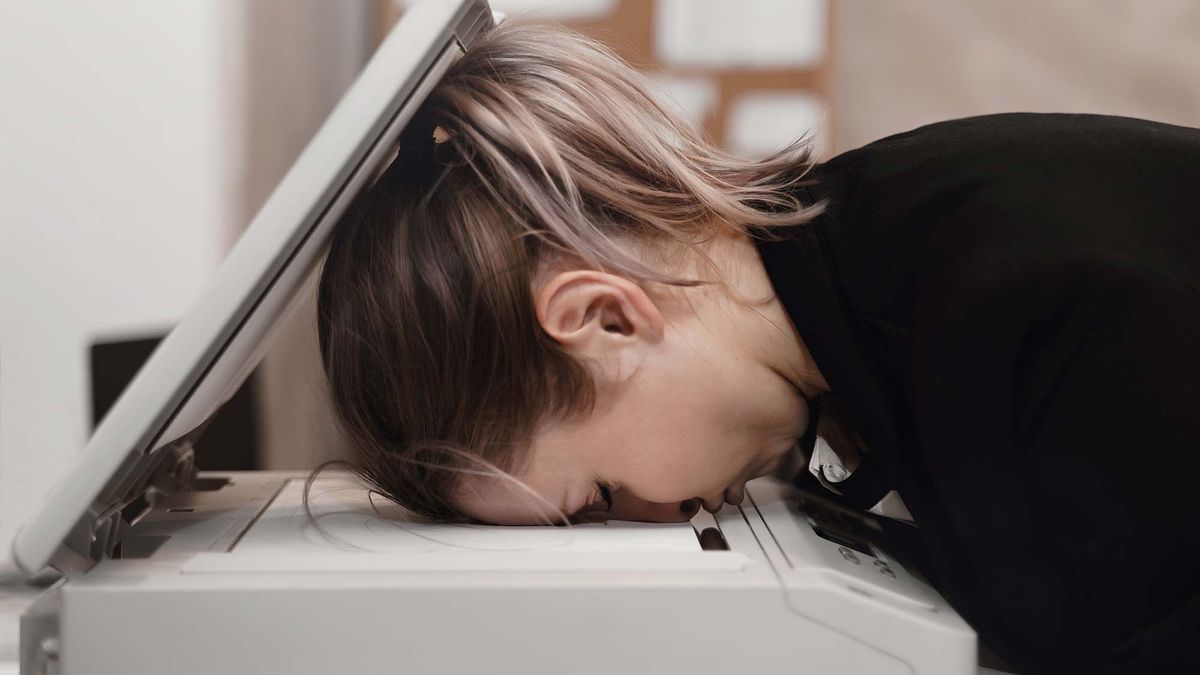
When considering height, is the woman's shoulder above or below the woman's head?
above

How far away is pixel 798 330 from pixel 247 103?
105cm

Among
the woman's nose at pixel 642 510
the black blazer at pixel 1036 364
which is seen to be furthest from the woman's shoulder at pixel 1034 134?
the woman's nose at pixel 642 510

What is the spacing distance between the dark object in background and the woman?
55 centimetres

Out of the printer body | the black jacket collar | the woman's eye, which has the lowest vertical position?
the printer body

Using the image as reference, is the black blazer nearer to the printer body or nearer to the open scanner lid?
the printer body

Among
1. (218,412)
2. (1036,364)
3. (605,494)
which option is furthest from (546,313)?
(218,412)

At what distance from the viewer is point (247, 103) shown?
1.48 m

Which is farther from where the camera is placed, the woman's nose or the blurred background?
the blurred background

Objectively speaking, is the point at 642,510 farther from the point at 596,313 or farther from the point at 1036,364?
the point at 1036,364

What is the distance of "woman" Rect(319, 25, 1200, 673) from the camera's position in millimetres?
573

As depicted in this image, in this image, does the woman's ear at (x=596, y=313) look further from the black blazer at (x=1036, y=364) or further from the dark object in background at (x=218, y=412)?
the dark object in background at (x=218, y=412)

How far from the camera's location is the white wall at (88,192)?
1.17m

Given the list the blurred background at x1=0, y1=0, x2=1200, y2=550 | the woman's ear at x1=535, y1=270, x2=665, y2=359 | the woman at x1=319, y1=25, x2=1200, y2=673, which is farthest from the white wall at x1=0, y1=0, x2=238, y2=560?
the woman's ear at x1=535, y1=270, x2=665, y2=359

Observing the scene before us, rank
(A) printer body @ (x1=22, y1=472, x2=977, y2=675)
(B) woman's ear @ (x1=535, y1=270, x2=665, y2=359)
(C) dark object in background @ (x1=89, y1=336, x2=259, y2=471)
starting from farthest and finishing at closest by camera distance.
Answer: (C) dark object in background @ (x1=89, y1=336, x2=259, y2=471) → (B) woman's ear @ (x1=535, y1=270, x2=665, y2=359) → (A) printer body @ (x1=22, y1=472, x2=977, y2=675)
